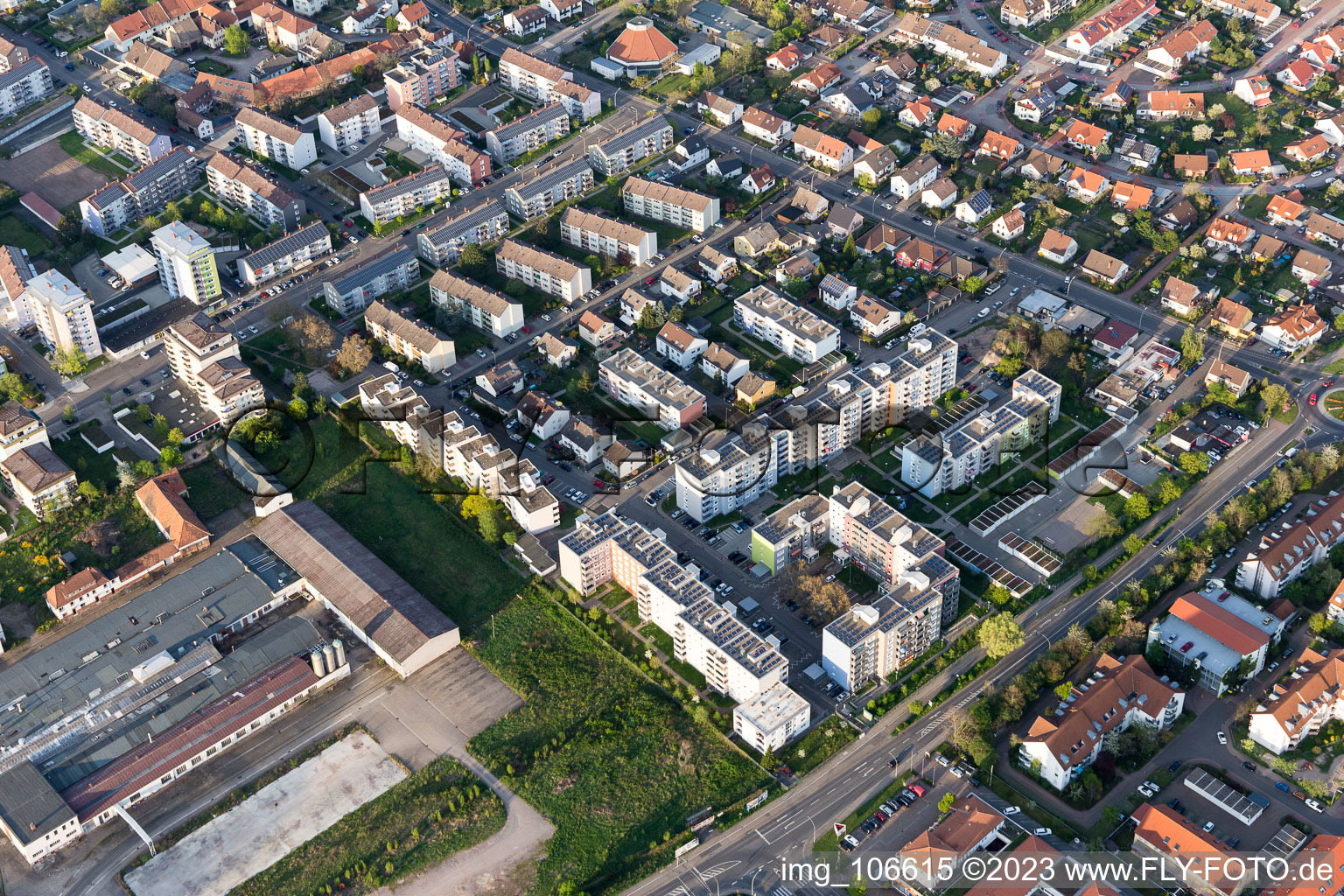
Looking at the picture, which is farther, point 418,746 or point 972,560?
point 972,560

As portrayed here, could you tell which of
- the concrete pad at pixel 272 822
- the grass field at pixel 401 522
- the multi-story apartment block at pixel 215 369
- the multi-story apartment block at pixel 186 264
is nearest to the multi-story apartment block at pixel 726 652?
the grass field at pixel 401 522

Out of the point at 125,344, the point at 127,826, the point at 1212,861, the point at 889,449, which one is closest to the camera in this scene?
the point at 1212,861

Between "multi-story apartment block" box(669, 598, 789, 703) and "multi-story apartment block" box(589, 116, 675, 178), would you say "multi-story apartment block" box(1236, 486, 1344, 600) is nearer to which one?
"multi-story apartment block" box(669, 598, 789, 703)

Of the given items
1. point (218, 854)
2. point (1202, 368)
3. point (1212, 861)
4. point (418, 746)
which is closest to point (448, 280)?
point (418, 746)

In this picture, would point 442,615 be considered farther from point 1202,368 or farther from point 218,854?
point 1202,368

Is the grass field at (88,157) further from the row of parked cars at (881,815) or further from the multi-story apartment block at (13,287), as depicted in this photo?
the row of parked cars at (881,815)

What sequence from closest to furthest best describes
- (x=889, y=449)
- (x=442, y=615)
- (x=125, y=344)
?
(x=442, y=615), (x=889, y=449), (x=125, y=344)

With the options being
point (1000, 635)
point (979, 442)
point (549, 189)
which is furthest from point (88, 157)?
point (1000, 635)
